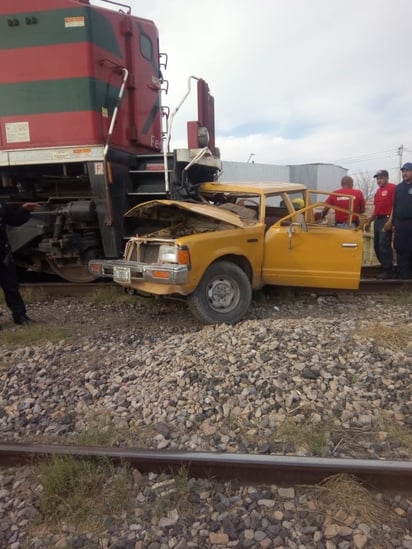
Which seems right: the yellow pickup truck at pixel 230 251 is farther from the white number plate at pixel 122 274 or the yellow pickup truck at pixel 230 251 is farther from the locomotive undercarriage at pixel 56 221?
the locomotive undercarriage at pixel 56 221

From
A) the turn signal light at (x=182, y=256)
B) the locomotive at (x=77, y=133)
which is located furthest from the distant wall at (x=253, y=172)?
the turn signal light at (x=182, y=256)

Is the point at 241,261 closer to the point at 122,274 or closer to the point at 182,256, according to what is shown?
the point at 182,256

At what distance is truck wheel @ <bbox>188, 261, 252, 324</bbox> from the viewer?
16.4 feet

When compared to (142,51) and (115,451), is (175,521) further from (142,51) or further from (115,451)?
(142,51)

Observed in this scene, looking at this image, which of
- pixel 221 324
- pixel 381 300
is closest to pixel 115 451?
pixel 221 324

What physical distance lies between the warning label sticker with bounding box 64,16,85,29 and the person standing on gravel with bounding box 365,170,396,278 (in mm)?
5369

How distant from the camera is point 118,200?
5.88 metres

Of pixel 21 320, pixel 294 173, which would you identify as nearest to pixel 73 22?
pixel 21 320

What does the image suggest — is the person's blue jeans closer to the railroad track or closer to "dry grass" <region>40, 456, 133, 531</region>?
the railroad track

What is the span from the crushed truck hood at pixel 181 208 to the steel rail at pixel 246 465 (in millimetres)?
3063

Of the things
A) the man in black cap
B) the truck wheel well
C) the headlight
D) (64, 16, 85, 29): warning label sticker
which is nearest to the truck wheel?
the truck wheel well

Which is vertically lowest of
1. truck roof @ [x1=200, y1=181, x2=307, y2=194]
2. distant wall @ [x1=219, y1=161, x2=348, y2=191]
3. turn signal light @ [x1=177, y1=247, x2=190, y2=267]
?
turn signal light @ [x1=177, y1=247, x2=190, y2=267]

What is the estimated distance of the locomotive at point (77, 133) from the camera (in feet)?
18.5

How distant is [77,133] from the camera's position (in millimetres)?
5773
